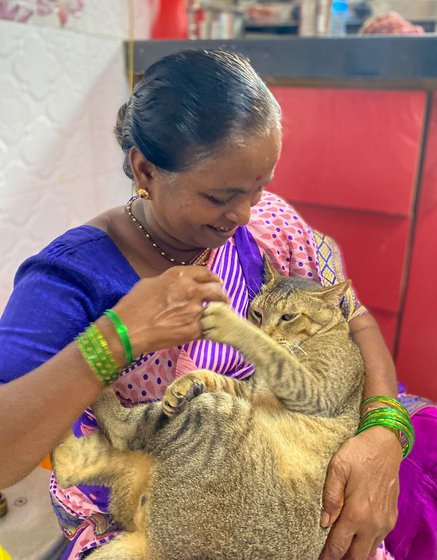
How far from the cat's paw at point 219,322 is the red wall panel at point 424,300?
104 centimetres

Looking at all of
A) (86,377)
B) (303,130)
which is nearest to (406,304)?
(303,130)

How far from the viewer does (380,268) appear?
5.88ft

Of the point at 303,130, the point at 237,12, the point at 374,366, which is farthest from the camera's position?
the point at 237,12

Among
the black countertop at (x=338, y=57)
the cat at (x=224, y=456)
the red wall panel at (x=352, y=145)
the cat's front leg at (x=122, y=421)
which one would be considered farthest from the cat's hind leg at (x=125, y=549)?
the red wall panel at (x=352, y=145)

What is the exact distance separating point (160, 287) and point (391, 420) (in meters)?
0.52

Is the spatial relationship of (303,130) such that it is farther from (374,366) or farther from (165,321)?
(165,321)

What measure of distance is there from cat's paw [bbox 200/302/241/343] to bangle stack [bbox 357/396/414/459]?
1.09ft

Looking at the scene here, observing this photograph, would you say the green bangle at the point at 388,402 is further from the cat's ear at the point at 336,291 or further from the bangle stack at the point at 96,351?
the bangle stack at the point at 96,351

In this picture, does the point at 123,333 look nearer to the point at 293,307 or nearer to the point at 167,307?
the point at 167,307

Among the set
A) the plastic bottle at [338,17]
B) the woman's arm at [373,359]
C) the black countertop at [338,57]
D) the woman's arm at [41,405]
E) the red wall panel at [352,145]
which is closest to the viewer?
the woman's arm at [41,405]

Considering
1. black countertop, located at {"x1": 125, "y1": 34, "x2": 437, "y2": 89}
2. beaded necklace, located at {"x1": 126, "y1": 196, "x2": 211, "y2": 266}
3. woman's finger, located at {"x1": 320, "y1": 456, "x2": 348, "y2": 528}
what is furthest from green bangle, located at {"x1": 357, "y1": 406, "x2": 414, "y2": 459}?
black countertop, located at {"x1": 125, "y1": 34, "x2": 437, "y2": 89}

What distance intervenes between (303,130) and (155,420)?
119cm

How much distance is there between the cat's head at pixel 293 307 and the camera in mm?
1035

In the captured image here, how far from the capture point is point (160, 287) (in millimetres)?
752
